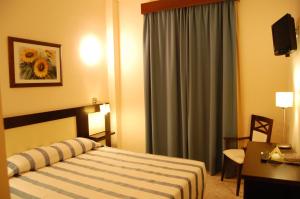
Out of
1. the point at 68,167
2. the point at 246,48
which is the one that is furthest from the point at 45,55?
the point at 246,48

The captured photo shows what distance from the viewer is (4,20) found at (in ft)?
8.67

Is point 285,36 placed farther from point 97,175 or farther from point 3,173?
point 3,173

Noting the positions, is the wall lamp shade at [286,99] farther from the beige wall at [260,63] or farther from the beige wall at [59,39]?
the beige wall at [59,39]

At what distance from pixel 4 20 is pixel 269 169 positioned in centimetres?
297

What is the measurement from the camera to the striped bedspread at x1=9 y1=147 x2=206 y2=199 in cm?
202

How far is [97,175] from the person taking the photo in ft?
7.81

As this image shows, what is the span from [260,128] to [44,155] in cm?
269

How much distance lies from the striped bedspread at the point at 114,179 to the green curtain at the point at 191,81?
111cm

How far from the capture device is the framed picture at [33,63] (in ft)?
8.95

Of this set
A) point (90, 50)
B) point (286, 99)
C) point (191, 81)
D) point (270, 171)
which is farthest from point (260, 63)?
point (90, 50)

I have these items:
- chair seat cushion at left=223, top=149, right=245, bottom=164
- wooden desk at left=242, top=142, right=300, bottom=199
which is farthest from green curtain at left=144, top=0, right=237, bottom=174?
wooden desk at left=242, top=142, right=300, bottom=199

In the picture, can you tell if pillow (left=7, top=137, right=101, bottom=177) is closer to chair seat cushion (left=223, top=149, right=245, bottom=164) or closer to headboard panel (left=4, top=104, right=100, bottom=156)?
headboard panel (left=4, top=104, right=100, bottom=156)

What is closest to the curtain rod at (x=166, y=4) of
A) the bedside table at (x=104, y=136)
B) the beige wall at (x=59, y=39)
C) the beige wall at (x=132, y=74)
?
the beige wall at (x=132, y=74)

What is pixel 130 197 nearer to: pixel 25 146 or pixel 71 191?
pixel 71 191
